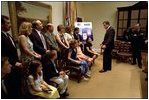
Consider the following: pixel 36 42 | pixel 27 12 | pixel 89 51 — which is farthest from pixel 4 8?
pixel 89 51

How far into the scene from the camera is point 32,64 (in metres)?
1.95

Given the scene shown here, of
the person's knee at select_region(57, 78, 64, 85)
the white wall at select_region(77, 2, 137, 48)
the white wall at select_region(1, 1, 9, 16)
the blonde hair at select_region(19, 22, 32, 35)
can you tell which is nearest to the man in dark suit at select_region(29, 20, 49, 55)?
the blonde hair at select_region(19, 22, 32, 35)

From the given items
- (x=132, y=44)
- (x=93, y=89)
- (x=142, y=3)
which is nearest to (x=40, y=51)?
(x=93, y=89)

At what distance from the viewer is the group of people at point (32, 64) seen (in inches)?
69.1

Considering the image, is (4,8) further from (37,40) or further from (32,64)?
(32,64)

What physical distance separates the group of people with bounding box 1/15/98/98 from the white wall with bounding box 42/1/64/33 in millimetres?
1182

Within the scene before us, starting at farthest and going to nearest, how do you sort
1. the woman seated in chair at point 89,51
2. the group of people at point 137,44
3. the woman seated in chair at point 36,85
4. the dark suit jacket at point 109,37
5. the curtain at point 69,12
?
the curtain at point 69,12 → the group of people at point 137,44 → the woman seated in chair at point 89,51 → the dark suit jacket at point 109,37 → the woman seated in chair at point 36,85

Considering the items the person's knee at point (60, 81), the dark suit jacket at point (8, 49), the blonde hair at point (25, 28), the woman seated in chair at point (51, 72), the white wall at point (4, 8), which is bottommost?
the person's knee at point (60, 81)

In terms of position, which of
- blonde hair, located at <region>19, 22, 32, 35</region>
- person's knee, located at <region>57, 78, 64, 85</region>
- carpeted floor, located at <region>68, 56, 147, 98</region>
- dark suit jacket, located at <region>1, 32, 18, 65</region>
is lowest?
carpeted floor, located at <region>68, 56, 147, 98</region>

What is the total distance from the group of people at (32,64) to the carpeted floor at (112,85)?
0.28m

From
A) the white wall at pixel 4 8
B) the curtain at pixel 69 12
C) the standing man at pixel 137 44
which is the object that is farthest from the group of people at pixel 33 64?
the standing man at pixel 137 44

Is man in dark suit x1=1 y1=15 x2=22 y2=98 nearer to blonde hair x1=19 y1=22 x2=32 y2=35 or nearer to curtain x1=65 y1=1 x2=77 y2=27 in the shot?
blonde hair x1=19 y1=22 x2=32 y2=35

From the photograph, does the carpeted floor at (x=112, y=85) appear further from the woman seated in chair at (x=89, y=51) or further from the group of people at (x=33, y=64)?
the woman seated in chair at (x=89, y=51)

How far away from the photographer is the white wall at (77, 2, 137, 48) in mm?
5966
